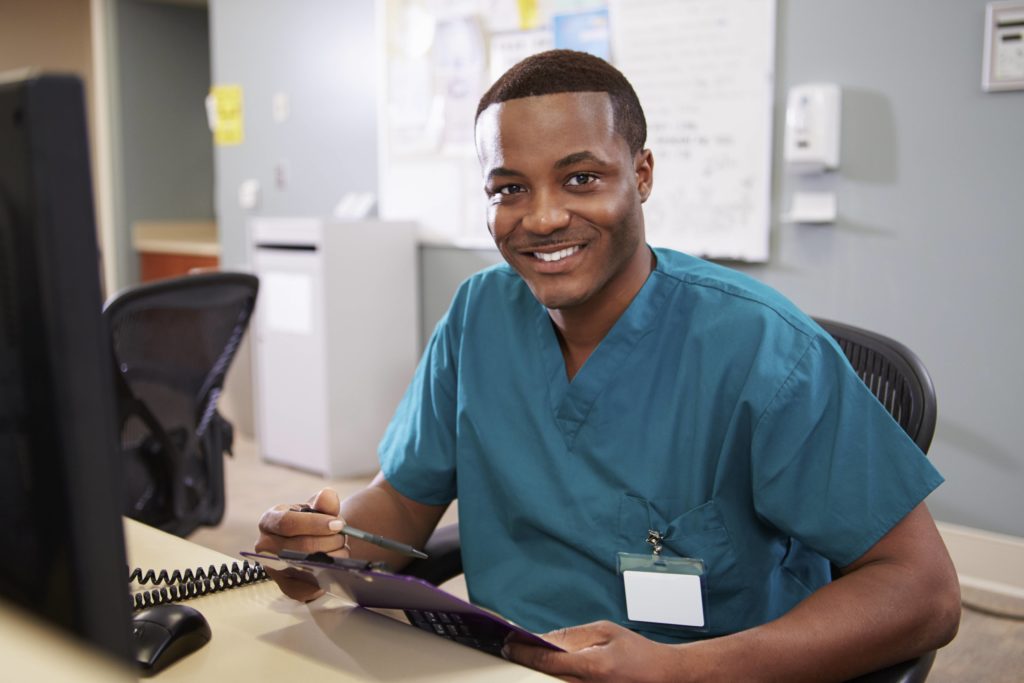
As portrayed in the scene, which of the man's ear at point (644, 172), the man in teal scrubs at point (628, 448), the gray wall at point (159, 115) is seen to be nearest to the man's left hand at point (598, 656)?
the man in teal scrubs at point (628, 448)

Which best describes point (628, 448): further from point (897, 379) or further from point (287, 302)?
point (287, 302)

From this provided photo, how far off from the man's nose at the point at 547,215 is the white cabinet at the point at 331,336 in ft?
7.86

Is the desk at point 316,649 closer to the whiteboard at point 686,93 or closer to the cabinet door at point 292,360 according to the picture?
the whiteboard at point 686,93

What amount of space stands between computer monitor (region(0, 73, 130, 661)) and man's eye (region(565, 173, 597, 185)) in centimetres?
70

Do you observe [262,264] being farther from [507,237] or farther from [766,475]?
[766,475]

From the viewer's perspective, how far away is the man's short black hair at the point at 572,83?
102 cm

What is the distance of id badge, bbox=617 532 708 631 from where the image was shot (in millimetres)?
904

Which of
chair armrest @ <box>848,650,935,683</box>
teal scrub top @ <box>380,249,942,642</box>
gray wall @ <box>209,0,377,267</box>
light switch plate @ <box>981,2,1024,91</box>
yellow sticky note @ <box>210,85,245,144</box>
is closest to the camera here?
chair armrest @ <box>848,650,935,683</box>

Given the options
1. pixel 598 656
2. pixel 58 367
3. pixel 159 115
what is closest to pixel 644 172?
pixel 598 656

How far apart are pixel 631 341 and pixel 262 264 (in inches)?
110

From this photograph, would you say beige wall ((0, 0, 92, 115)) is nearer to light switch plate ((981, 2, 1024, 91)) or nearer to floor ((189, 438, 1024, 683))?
floor ((189, 438, 1024, 683))

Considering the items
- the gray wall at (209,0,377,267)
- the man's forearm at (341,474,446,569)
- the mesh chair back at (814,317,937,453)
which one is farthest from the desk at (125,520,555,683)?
the gray wall at (209,0,377,267)

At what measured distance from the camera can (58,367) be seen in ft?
1.23

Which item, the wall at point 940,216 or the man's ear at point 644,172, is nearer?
the man's ear at point 644,172
